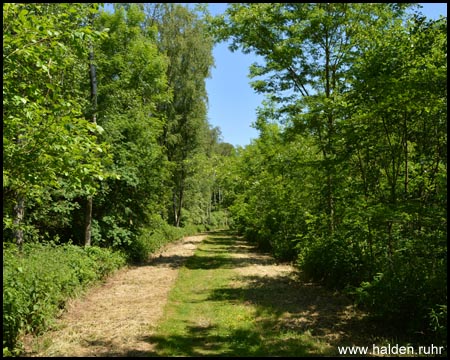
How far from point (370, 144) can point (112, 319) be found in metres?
6.34

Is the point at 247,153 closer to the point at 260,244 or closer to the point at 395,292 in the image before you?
the point at 260,244

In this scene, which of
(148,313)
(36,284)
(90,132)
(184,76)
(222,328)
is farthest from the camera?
(184,76)

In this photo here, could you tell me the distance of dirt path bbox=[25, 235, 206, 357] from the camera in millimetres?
5876

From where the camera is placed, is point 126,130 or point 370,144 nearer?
point 370,144

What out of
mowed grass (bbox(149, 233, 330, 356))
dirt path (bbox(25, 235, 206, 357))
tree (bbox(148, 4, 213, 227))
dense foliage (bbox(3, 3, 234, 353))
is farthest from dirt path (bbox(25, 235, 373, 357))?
tree (bbox(148, 4, 213, 227))

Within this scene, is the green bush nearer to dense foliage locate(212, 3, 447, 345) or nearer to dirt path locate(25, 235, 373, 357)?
dirt path locate(25, 235, 373, 357)

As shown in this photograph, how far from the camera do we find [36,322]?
6.37m

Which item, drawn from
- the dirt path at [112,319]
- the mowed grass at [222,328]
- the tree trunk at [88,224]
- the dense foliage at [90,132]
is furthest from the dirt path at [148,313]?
the tree trunk at [88,224]

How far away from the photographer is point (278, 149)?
56.3 ft

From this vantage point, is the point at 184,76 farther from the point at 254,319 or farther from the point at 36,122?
the point at 36,122

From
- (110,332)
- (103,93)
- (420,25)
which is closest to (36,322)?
(110,332)

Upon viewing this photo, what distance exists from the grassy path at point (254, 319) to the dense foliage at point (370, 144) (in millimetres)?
703

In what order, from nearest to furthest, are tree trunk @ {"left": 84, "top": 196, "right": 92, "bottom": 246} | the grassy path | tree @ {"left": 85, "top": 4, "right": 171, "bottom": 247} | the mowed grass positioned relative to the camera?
the mowed grass, the grassy path, tree trunk @ {"left": 84, "top": 196, "right": 92, "bottom": 246}, tree @ {"left": 85, "top": 4, "right": 171, "bottom": 247}

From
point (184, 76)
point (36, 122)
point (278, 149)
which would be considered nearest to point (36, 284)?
point (36, 122)
